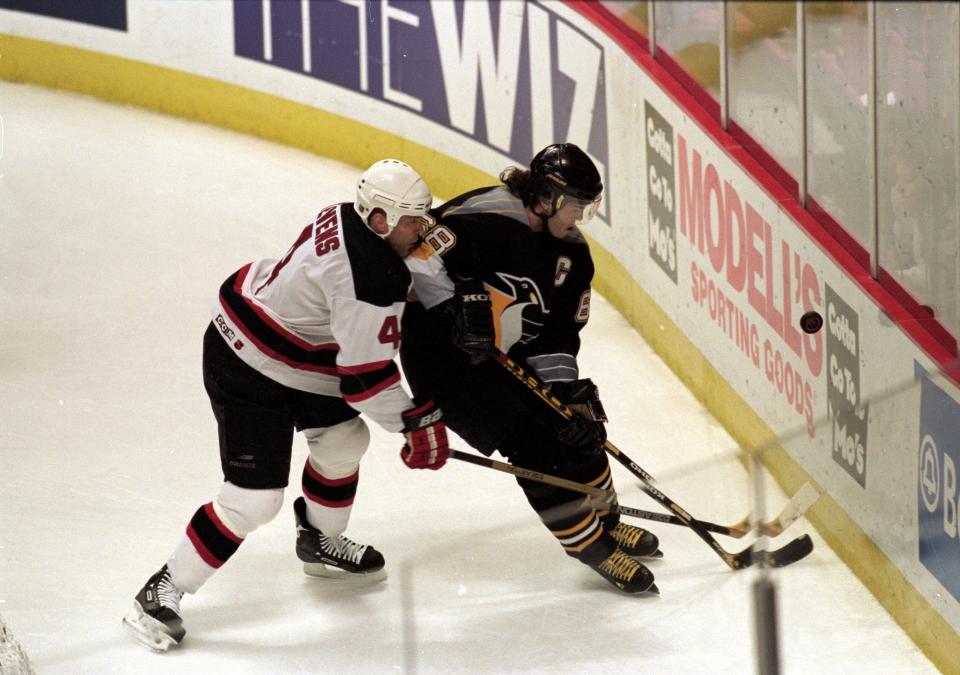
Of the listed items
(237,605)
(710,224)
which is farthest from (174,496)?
(710,224)

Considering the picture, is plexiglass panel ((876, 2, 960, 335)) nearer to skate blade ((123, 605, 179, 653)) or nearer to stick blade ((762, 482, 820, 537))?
stick blade ((762, 482, 820, 537))

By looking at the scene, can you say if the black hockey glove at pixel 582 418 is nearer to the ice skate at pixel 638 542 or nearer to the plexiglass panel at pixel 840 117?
the ice skate at pixel 638 542

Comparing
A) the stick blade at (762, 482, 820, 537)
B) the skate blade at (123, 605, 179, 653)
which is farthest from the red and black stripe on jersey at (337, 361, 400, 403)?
the stick blade at (762, 482, 820, 537)

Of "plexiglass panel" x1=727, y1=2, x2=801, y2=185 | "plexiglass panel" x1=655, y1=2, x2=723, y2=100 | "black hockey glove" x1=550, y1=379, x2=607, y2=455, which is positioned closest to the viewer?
"black hockey glove" x1=550, y1=379, x2=607, y2=455

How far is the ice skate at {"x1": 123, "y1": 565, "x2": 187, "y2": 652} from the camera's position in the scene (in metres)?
3.21

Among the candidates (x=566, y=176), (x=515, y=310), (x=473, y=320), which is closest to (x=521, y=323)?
(x=515, y=310)

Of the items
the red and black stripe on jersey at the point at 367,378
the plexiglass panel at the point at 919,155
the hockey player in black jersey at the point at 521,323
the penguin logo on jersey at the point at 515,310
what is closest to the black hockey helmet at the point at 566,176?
the hockey player in black jersey at the point at 521,323

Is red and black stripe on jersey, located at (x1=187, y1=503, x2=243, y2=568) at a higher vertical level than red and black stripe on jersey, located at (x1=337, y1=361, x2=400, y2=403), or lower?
lower

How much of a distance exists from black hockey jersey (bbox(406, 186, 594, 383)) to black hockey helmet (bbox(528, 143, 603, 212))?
95 mm

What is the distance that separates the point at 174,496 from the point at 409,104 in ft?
6.17

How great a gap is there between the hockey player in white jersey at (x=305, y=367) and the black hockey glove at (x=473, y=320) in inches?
6.2

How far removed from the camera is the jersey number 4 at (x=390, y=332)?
122 inches

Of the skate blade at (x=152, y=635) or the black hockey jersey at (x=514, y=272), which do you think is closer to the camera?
the skate blade at (x=152, y=635)

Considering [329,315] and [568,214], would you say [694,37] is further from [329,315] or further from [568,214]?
[329,315]
